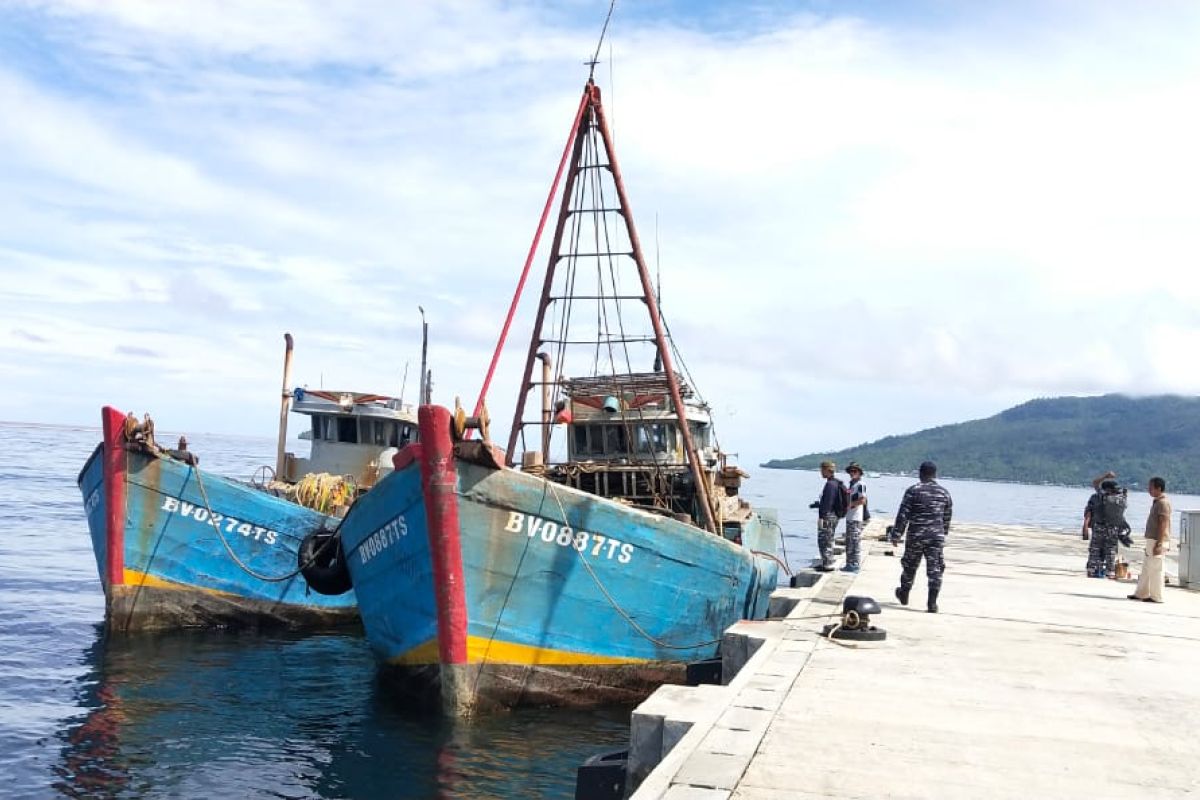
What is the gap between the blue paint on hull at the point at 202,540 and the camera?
55.0ft

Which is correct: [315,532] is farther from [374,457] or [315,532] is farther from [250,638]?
[374,457]

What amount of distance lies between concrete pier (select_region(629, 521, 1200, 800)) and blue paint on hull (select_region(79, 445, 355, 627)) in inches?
356

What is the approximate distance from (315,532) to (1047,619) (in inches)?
452

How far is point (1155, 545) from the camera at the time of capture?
49.7 ft

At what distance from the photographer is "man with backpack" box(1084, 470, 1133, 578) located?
17938mm

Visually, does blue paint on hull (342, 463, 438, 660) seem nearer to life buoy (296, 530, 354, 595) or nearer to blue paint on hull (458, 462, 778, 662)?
blue paint on hull (458, 462, 778, 662)

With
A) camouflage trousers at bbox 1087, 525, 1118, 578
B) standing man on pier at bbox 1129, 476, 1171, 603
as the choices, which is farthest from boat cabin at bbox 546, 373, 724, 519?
camouflage trousers at bbox 1087, 525, 1118, 578

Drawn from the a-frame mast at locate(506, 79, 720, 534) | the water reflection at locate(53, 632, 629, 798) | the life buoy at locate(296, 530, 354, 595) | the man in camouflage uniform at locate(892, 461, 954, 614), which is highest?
the a-frame mast at locate(506, 79, 720, 534)

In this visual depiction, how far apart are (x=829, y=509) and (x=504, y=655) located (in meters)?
7.74

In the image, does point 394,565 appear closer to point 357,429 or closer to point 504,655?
point 504,655

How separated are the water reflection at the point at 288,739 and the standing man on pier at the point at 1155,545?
810 centimetres

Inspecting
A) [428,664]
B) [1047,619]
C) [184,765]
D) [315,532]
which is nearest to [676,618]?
[428,664]

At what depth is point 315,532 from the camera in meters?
17.8

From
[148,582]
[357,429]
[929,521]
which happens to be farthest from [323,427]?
[929,521]
